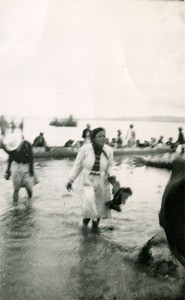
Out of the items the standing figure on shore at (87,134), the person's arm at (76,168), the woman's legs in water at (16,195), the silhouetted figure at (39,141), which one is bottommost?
the woman's legs in water at (16,195)

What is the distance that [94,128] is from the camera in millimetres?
2561

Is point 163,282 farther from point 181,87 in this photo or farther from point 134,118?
point 181,87

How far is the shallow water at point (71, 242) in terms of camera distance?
7.84 ft

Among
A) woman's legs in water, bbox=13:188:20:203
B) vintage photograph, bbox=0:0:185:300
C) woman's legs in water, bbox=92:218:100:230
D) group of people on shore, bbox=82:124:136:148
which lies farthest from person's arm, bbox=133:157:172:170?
woman's legs in water, bbox=13:188:20:203

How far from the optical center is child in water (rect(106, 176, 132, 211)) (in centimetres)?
255

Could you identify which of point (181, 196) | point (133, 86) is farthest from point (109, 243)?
point (133, 86)

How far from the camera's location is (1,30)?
2561mm

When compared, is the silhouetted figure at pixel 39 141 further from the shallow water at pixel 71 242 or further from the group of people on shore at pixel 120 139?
the group of people on shore at pixel 120 139

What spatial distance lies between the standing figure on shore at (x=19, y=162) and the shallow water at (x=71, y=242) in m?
0.04

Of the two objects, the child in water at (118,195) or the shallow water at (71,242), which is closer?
the shallow water at (71,242)

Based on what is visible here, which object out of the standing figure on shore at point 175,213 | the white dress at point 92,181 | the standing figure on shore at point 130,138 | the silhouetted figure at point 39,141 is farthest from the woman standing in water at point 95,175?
the standing figure on shore at point 175,213

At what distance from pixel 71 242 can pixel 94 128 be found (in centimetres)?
76

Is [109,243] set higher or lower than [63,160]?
lower

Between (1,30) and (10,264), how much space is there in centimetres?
152
